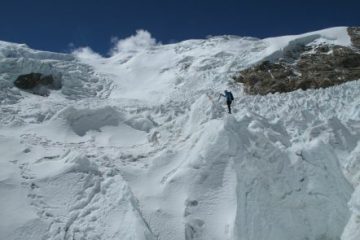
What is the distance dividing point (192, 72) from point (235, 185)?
20.7 meters

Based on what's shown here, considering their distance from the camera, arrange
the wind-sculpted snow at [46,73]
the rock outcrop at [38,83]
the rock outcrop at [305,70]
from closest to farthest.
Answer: the wind-sculpted snow at [46,73] → the rock outcrop at [38,83] → the rock outcrop at [305,70]

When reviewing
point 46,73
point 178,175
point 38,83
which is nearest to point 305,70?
point 46,73

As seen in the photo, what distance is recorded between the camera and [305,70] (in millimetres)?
30781

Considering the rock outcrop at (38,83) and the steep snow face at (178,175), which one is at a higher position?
the rock outcrop at (38,83)

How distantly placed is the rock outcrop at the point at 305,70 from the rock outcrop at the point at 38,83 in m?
11.8

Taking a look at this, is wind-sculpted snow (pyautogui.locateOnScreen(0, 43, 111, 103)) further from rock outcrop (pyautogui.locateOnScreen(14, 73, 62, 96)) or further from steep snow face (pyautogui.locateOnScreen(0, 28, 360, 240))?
steep snow face (pyautogui.locateOnScreen(0, 28, 360, 240))

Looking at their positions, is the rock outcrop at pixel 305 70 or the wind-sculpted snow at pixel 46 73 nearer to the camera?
the wind-sculpted snow at pixel 46 73

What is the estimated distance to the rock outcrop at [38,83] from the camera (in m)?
24.9

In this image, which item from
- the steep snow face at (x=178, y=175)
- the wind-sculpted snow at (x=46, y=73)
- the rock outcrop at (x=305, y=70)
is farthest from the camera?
the rock outcrop at (x=305, y=70)

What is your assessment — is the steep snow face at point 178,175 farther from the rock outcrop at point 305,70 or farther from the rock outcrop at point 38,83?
the rock outcrop at point 305,70

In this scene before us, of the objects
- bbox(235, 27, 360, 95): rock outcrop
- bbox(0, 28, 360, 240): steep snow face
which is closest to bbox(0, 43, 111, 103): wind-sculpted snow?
bbox(0, 28, 360, 240): steep snow face

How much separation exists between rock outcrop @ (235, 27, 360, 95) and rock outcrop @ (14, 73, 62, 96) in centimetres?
1179

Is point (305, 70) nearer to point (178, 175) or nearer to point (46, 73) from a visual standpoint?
point (46, 73)

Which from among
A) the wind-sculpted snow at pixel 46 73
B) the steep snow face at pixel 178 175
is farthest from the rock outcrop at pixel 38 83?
the steep snow face at pixel 178 175
